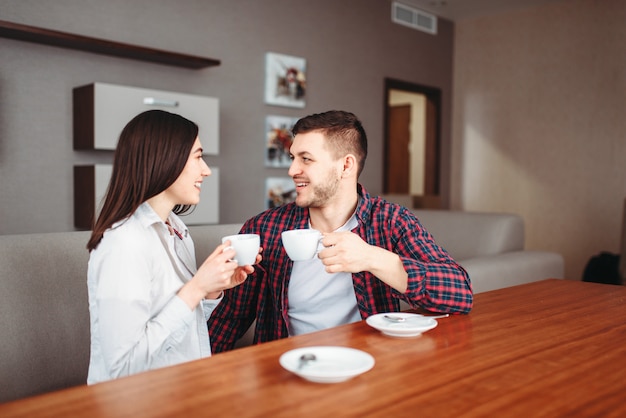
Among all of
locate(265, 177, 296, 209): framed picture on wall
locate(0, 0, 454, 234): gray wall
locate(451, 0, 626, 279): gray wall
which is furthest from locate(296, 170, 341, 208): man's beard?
locate(451, 0, 626, 279): gray wall

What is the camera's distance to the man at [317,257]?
5.61ft

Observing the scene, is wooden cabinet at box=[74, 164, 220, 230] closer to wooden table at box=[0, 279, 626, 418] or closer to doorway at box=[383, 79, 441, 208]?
wooden table at box=[0, 279, 626, 418]

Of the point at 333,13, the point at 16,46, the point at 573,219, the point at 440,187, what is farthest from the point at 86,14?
the point at 573,219

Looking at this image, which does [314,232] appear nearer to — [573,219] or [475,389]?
[475,389]

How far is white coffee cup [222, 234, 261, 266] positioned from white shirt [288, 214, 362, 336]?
509mm

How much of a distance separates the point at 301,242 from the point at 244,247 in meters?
0.14

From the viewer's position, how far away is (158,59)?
3771 mm

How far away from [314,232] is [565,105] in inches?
203

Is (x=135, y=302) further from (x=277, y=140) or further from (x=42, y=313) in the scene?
(x=277, y=140)

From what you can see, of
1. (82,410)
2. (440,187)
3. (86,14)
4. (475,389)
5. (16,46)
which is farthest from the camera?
(440,187)

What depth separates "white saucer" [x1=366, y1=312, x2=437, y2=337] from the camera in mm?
1171

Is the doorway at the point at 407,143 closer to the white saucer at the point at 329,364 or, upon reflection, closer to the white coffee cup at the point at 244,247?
the white coffee cup at the point at 244,247

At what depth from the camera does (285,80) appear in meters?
4.69

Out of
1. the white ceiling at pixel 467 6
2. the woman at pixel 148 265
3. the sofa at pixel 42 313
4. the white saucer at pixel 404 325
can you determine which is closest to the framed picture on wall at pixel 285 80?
the white ceiling at pixel 467 6
